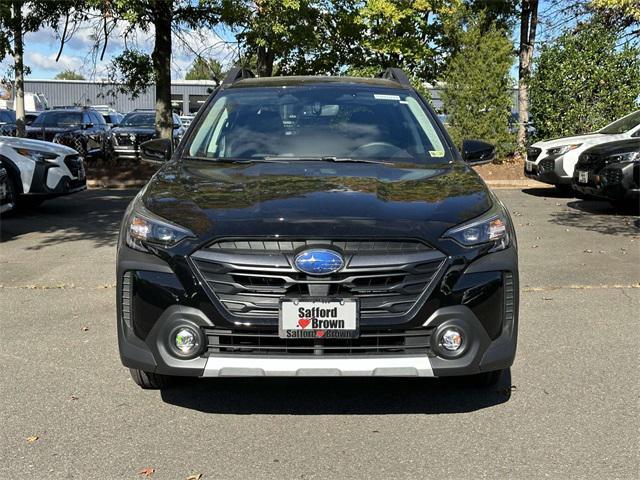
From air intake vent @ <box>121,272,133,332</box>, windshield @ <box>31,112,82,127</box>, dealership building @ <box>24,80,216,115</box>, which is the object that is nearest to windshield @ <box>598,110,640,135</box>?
air intake vent @ <box>121,272,133,332</box>

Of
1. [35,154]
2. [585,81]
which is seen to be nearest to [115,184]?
[35,154]

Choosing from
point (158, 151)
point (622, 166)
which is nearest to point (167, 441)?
point (158, 151)

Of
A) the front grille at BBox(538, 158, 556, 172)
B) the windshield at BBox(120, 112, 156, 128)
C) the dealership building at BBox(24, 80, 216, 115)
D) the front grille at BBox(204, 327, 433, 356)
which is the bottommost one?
the front grille at BBox(204, 327, 433, 356)

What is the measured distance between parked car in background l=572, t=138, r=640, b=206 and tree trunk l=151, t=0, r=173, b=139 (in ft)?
31.4

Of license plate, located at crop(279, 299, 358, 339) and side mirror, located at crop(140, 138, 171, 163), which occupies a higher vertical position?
side mirror, located at crop(140, 138, 171, 163)

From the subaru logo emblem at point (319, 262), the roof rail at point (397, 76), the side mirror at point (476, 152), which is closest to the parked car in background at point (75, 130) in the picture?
the roof rail at point (397, 76)

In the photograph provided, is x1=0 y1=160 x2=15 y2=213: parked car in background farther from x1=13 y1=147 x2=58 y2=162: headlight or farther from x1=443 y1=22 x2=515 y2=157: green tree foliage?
x1=443 y1=22 x2=515 y2=157: green tree foliage

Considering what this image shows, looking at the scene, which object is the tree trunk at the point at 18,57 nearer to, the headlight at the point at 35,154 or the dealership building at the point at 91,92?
the headlight at the point at 35,154

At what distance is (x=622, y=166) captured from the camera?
444 inches

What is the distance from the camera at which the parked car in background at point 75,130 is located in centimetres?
2012

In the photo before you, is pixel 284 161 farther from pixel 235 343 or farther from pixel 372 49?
pixel 372 49

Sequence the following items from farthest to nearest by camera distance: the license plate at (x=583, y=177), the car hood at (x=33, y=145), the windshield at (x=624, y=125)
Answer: the windshield at (x=624, y=125) < the license plate at (x=583, y=177) < the car hood at (x=33, y=145)

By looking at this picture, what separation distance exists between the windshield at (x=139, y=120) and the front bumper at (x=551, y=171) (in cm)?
1148

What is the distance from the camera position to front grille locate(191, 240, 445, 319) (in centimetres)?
351
